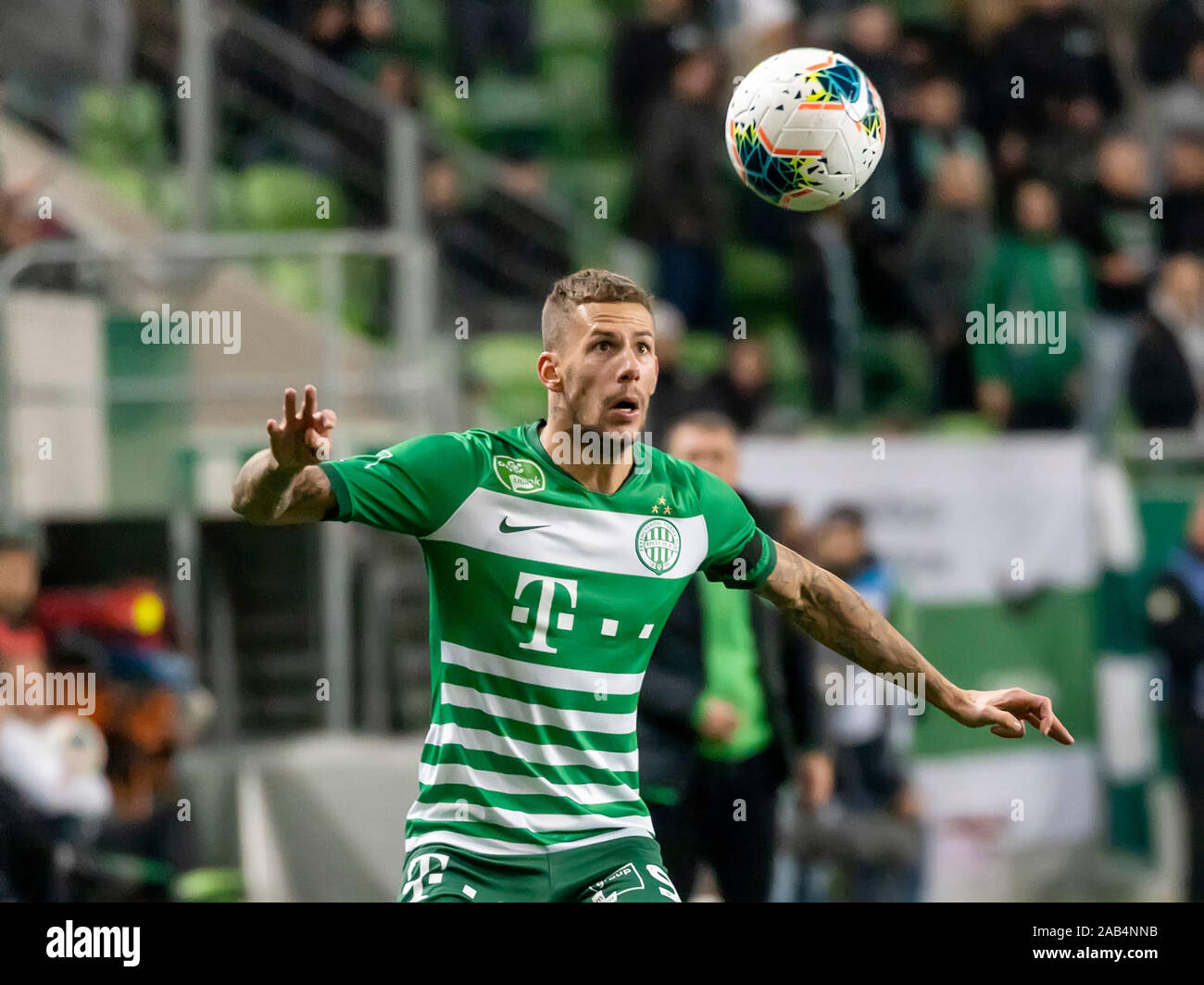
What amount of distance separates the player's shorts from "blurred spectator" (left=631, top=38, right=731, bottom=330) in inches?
262

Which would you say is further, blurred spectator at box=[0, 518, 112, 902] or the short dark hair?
blurred spectator at box=[0, 518, 112, 902]

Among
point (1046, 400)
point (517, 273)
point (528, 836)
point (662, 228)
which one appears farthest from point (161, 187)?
point (528, 836)

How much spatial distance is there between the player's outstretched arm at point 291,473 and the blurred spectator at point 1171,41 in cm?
972

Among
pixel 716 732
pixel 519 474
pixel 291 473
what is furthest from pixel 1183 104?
pixel 291 473

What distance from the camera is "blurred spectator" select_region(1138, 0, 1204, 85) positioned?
40.0 ft

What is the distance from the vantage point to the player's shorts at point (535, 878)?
4281 mm

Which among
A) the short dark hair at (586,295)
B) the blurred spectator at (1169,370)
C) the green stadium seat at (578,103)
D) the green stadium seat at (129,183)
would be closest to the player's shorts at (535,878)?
the short dark hair at (586,295)

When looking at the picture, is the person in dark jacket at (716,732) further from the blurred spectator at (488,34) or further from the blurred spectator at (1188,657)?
the blurred spectator at (488,34)

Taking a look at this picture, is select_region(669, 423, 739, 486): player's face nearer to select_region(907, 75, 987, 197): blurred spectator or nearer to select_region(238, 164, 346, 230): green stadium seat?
select_region(238, 164, 346, 230): green stadium seat

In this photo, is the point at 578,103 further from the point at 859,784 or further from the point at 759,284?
the point at 859,784

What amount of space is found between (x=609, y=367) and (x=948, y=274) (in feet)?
21.7

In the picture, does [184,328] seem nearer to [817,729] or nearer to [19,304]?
[19,304]

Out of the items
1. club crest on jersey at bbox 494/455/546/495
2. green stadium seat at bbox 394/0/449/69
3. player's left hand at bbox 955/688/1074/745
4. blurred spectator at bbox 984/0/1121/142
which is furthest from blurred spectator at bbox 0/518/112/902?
blurred spectator at bbox 984/0/1121/142

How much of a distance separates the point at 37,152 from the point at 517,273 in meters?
2.98
